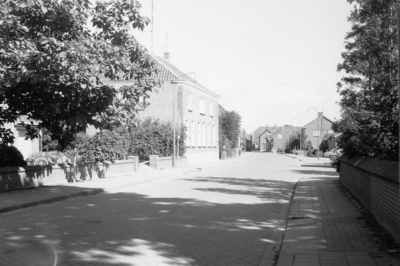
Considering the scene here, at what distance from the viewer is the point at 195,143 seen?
44.8 metres

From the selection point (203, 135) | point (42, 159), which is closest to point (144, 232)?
point (42, 159)

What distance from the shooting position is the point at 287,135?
5556 inches

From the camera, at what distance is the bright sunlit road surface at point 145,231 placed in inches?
254

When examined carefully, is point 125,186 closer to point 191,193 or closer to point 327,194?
point 191,193

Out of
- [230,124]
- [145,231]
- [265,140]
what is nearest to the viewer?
[145,231]

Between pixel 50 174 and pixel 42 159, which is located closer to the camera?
pixel 50 174

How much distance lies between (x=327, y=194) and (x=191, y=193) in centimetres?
455

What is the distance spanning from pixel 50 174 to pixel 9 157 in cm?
230

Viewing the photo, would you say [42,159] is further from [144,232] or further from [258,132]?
[258,132]

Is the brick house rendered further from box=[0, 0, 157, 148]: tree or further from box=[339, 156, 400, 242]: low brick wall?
box=[339, 156, 400, 242]: low brick wall

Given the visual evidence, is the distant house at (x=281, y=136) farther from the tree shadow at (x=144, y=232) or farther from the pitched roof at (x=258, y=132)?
the tree shadow at (x=144, y=232)

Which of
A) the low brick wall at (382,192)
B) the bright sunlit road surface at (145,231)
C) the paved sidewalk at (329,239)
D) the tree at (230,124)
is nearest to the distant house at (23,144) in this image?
the bright sunlit road surface at (145,231)

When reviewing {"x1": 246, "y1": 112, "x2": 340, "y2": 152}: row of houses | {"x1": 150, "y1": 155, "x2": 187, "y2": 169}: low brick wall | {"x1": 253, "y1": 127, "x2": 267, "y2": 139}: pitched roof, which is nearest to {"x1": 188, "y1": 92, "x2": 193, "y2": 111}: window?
{"x1": 150, "y1": 155, "x2": 187, "y2": 169}: low brick wall

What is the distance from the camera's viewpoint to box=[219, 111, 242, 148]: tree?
198 ft
